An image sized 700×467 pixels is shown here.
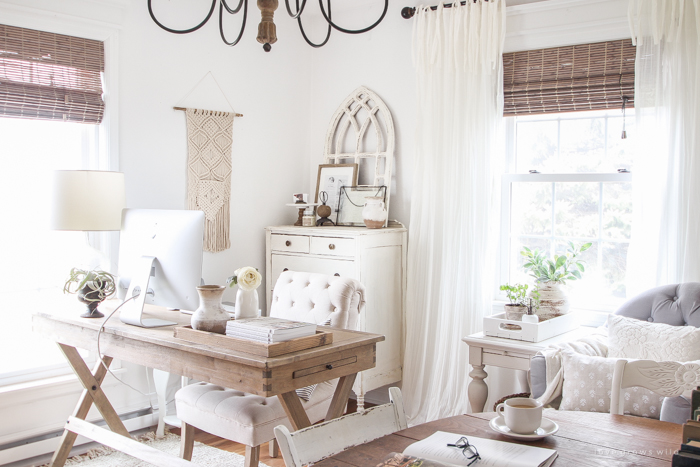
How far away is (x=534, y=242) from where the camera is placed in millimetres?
3623

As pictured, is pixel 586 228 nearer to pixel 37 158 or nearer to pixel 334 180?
pixel 334 180

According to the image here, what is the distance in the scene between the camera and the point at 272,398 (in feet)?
8.36

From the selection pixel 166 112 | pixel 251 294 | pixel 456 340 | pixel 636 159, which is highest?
pixel 166 112

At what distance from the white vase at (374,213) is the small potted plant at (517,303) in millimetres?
952

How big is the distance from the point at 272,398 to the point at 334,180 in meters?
1.97

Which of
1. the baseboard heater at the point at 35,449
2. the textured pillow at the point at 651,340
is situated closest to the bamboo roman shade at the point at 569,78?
the textured pillow at the point at 651,340

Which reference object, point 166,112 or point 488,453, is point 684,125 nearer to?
point 488,453

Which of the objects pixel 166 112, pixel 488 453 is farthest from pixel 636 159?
pixel 166 112

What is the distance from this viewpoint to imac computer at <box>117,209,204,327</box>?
2.38m

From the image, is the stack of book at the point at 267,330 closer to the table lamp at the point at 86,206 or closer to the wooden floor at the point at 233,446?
the table lamp at the point at 86,206

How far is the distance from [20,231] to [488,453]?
276 cm

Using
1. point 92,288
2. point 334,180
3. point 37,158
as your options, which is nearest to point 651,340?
point 334,180

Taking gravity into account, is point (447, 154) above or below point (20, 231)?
above

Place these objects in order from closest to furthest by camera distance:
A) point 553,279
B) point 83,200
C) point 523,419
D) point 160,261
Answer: point 523,419 < point 160,261 < point 83,200 < point 553,279
